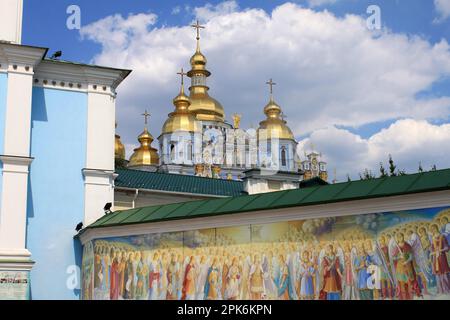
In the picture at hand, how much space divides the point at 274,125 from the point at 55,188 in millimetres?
54800

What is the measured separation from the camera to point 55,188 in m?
15.5

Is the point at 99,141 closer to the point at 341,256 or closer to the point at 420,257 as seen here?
the point at 341,256

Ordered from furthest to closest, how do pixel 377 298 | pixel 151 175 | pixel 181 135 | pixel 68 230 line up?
pixel 181 135 → pixel 151 175 → pixel 68 230 → pixel 377 298

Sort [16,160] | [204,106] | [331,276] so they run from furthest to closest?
[204,106]
[16,160]
[331,276]

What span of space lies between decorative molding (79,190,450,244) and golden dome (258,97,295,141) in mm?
55509

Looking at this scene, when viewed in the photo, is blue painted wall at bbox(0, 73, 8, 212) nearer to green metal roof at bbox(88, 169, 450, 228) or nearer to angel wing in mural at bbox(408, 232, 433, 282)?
green metal roof at bbox(88, 169, 450, 228)

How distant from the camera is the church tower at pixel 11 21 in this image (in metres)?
15.7

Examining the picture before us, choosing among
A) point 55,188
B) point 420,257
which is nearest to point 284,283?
point 420,257

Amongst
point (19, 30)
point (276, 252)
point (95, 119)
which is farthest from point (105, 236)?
point (19, 30)

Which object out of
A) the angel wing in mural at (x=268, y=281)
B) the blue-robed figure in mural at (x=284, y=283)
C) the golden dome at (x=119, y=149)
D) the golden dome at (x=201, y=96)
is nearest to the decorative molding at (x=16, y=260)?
the angel wing in mural at (x=268, y=281)

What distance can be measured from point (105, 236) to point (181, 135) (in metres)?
50.3

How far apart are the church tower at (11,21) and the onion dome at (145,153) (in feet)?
151
